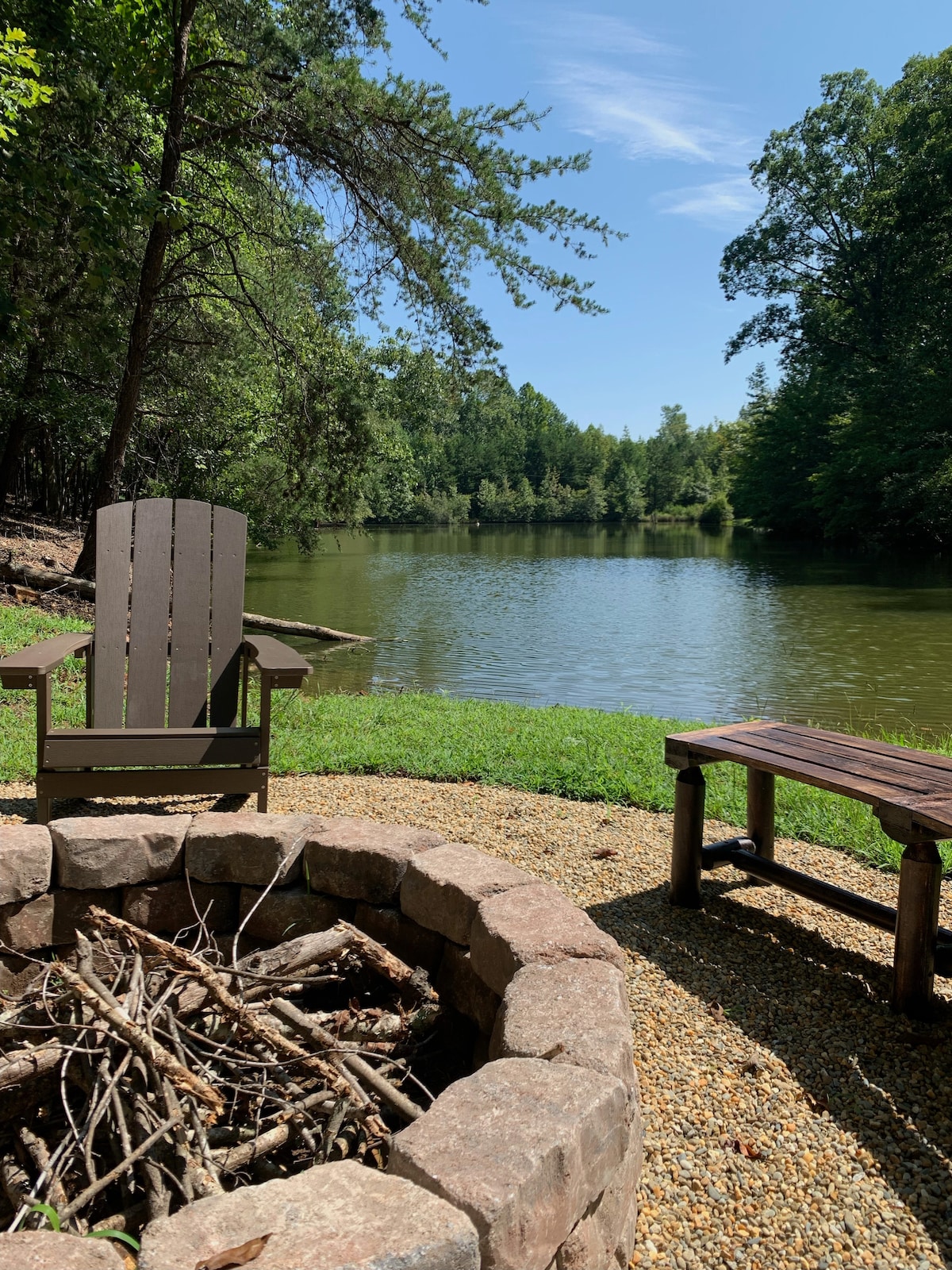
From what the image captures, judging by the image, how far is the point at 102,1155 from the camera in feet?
5.53

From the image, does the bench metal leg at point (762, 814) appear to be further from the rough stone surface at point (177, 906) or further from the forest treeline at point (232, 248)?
the forest treeline at point (232, 248)

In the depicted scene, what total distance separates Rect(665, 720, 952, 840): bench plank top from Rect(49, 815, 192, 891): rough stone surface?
1735 mm

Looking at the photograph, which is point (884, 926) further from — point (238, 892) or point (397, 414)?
point (397, 414)

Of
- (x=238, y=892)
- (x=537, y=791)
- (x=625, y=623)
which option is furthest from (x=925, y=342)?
(x=238, y=892)

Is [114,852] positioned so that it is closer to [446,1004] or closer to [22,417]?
[446,1004]

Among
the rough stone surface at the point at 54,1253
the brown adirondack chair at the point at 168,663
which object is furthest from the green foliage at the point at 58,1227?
the brown adirondack chair at the point at 168,663

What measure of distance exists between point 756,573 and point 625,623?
409 inches

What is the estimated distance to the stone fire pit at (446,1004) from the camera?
1.06 m

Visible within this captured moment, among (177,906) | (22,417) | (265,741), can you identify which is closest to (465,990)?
(177,906)

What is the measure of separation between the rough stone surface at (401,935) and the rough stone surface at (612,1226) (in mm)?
845

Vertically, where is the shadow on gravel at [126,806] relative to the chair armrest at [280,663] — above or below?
below

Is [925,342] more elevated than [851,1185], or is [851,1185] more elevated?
[925,342]

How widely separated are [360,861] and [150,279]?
8630 millimetres

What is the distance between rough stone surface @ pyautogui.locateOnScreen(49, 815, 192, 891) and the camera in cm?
239
